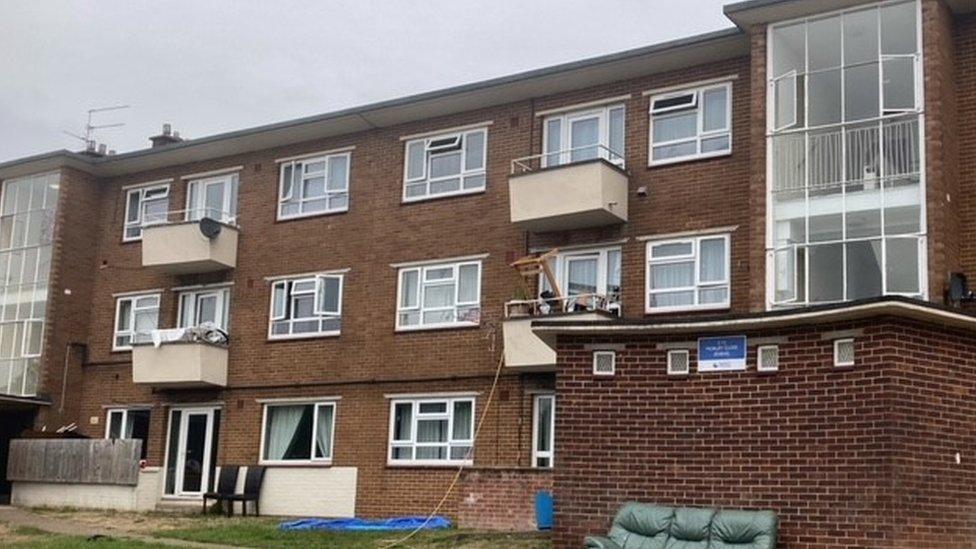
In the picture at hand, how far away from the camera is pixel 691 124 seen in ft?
70.2

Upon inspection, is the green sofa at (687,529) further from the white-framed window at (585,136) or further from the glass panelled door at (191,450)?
the glass panelled door at (191,450)

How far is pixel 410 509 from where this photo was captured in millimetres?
22797

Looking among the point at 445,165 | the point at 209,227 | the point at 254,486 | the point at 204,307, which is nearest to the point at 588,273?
the point at 445,165

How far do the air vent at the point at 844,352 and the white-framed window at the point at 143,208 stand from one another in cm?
1921

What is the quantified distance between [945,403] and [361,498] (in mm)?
13254

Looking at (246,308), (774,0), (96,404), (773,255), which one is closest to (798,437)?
(773,255)

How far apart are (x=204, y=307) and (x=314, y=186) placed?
155 inches

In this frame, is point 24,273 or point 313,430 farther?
point 24,273

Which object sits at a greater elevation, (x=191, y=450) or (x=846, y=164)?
(x=846, y=164)

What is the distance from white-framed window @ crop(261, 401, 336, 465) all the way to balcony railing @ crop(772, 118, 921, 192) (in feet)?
34.4

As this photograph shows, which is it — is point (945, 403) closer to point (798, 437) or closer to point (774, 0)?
point (798, 437)

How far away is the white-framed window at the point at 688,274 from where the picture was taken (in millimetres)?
20406

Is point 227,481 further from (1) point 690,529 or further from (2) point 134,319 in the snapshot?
(1) point 690,529

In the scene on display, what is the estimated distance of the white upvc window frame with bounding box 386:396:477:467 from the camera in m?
22.7
